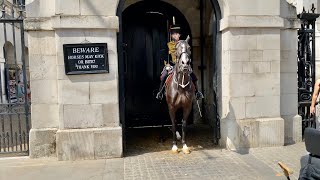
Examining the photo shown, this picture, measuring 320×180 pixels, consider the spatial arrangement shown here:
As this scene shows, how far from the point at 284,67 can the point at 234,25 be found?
1748mm

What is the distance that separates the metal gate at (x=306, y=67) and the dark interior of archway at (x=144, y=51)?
3.60 m

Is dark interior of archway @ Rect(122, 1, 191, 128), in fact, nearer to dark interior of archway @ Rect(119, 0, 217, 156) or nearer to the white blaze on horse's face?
dark interior of archway @ Rect(119, 0, 217, 156)

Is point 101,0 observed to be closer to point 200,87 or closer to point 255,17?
point 255,17

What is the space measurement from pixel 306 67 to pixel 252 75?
6.38 ft

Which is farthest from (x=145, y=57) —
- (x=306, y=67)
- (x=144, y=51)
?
(x=306, y=67)

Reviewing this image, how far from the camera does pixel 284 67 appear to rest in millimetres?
7383

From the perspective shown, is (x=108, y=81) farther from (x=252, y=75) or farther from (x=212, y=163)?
(x=252, y=75)

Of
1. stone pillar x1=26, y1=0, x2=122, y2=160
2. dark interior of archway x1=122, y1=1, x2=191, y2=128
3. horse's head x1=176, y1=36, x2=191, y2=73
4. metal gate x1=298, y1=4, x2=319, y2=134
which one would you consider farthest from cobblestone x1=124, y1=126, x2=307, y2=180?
dark interior of archway x1=122, y1=1, x2=191, y2=128

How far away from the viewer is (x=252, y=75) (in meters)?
6.91

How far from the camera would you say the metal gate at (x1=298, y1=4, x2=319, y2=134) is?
25.5ft

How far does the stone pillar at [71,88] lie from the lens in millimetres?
6254

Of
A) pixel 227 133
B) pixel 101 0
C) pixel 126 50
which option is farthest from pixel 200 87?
pixel 101 0

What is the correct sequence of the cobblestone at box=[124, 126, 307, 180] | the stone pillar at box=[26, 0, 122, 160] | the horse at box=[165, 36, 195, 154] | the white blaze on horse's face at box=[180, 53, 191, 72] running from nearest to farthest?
the cobblestone at box=[124, 126, 307, 180] < the white blaze on horse's face at box=[180, 53, 191, 72] < the stone pillar at box=[26, 0, 122, 160] < the horse at box=[165, 36, 195, 154]

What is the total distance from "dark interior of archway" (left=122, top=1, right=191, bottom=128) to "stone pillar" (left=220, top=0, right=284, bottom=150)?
3421 mm
